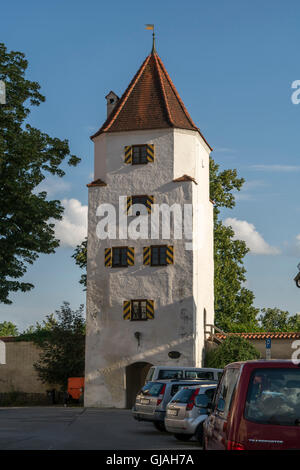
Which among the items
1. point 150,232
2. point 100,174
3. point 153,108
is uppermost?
point 153,108

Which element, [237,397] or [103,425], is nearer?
[237,397]

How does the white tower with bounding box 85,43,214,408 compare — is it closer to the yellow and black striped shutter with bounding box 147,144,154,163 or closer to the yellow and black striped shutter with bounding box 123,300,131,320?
the yellow and black striped shutter with bounding box 123,300,131,320

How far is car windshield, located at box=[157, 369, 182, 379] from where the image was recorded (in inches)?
1137

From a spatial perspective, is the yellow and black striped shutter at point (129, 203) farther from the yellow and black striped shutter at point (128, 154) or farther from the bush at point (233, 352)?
the bush at point (233, 352)

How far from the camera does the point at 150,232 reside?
146 ft

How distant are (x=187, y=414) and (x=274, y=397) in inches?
453

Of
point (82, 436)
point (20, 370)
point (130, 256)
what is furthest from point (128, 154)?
point (82, 436)

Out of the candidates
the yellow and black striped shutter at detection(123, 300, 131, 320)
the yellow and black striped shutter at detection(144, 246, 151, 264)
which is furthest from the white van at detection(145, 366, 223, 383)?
the yellow and black striped shutter at detection(144, 246, 151, 264)

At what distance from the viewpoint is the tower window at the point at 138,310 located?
44.2m

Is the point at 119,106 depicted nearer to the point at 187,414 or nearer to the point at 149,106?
the point at 149,106

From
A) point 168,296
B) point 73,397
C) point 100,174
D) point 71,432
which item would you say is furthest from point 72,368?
point 71,432

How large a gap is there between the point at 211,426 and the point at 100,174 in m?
37.7
